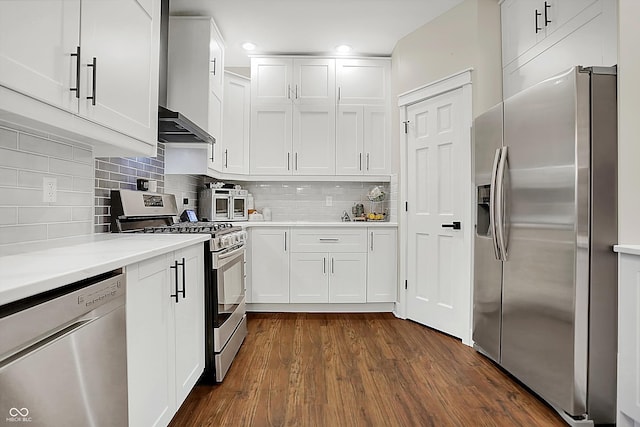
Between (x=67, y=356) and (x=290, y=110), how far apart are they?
3388mm

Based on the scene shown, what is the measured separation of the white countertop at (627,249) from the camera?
5.13 feet

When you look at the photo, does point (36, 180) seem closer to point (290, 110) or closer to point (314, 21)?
point (314, 21)

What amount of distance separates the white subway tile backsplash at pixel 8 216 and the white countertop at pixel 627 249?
2.53m

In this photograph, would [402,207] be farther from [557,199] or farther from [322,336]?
[557,199]

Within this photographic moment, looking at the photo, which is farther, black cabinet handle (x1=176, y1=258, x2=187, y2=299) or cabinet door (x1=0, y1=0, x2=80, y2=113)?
black cabinet handle (x1=176, y1=258, x2=187, y2=299)

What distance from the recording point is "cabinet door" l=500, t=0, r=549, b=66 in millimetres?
2475

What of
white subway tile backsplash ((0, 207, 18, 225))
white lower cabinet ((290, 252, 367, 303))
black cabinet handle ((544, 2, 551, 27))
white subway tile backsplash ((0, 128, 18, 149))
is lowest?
white lower cabinet ((290, 252, 367, 303))

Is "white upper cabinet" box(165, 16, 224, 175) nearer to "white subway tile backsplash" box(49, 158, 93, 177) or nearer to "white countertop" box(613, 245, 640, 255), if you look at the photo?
"white subway tile backsplash" box(49, 158, 93, 177)

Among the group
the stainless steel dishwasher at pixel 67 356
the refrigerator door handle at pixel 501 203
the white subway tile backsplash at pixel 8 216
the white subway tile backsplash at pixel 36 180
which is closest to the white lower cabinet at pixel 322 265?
the refrigerator door handle at pixel 501 203

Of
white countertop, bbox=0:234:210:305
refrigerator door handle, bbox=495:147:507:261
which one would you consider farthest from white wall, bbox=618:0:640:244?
white countertop, bbox=0:234:210:305

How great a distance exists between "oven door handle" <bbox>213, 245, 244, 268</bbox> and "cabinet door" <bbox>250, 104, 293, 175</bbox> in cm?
135

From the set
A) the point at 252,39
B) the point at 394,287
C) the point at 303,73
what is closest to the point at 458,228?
the point at 394,287

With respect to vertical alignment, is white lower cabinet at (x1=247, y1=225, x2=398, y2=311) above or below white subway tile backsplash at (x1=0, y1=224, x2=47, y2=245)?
below

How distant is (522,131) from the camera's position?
216cm
